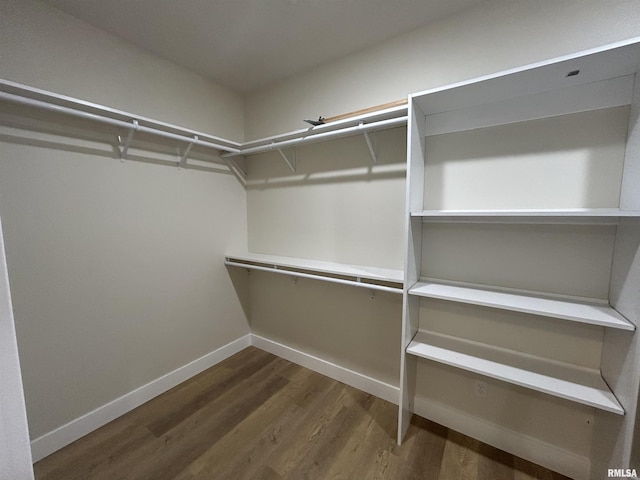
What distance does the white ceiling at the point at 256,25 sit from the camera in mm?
1481

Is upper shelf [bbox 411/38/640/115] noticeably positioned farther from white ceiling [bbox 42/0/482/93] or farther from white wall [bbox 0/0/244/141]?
white wall [bbox 0/0/244/141]

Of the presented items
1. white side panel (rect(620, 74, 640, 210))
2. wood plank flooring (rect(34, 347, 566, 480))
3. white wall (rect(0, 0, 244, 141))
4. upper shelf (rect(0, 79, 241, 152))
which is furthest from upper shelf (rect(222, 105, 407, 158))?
wood plank flooring (rect(34, 347, 566, 480))

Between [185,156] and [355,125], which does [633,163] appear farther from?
[185,156]

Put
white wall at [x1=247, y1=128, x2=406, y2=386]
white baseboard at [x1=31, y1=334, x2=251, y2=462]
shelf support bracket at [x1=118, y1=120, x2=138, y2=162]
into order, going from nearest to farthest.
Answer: white baseboard at [x1=31, y1=334, x2=251, y2=462] → shelf support bracket at [x1=118, y1=120, x2=138, y2=162] → white wall at [x1=247, y1=128, x2=406, y2=386]

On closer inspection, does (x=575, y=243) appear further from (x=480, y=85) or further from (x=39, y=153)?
(x=39, y=153)

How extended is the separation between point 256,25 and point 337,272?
65.7 inches

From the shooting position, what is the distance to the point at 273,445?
1.60m

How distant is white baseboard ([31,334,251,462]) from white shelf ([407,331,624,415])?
1823mm

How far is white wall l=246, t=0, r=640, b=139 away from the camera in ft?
4.04

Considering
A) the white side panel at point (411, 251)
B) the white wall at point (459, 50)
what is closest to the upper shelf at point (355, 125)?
the white side panel at point (411, 251)

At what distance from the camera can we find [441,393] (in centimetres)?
174

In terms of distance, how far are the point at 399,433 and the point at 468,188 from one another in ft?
5.03

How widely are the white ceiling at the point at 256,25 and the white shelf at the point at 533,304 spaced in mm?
1622

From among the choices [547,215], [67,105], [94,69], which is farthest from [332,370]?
[94,69]
